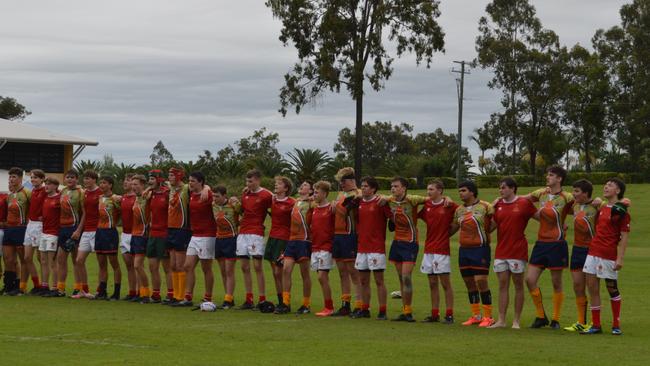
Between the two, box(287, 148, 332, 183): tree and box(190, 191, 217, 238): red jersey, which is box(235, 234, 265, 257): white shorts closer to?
box(190, 191, 217, 238): red jersey

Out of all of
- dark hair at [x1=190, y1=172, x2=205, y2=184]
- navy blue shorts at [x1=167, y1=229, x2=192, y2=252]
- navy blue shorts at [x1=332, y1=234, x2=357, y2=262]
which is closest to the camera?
navy blue shorts at [x1=332, y1=234, x2=357, y2=262]

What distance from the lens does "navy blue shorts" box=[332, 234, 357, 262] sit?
55.3 feet

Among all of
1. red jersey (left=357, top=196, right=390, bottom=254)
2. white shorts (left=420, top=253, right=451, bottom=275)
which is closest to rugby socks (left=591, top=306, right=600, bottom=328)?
white shorts (left=420, top=253, right=451, bottom=275)

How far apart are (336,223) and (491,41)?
205ft

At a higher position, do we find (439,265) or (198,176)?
(198,176)

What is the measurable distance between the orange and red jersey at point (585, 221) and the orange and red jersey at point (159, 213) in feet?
23.9

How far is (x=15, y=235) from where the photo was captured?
20.5 meters

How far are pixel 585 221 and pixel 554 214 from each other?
0.44 meters

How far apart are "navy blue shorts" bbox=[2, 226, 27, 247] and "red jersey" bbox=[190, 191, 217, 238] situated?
4270mm

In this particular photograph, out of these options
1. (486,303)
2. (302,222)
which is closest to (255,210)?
(302,222)

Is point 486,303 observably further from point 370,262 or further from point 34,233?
point 34,233

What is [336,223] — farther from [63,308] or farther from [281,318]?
[63,308]

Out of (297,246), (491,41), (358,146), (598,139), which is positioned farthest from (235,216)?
(598,139)

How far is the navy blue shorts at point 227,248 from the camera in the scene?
17844mm
